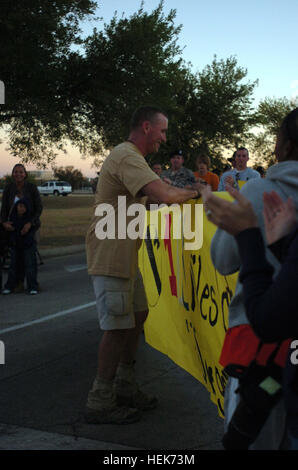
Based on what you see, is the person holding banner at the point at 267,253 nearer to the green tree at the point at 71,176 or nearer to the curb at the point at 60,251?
the curb at the point at 60,251

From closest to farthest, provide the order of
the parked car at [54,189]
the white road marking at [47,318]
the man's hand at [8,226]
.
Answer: the white road marking at [47,318] → the man's hand at [8,226] → the parked car at [54,189]

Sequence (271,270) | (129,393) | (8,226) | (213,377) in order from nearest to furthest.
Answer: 1. (271,270)
2. (213,377)
3. (129,393)
4. (8,226)

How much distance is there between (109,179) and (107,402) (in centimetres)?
146

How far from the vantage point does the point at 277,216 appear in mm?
1795

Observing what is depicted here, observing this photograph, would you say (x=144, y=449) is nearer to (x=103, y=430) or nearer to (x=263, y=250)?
(x=103, y=430)

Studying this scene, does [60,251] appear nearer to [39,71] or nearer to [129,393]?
[39,71]

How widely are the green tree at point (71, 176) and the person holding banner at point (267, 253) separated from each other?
393 ft

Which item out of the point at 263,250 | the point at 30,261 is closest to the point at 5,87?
the point at 30,261

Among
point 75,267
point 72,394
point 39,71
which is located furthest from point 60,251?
point 72,394

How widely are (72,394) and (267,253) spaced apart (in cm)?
320

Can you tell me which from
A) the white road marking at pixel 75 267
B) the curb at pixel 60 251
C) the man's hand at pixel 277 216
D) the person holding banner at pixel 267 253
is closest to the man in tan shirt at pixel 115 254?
the person holding banner at pixel 267 253

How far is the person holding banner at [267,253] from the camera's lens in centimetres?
192
